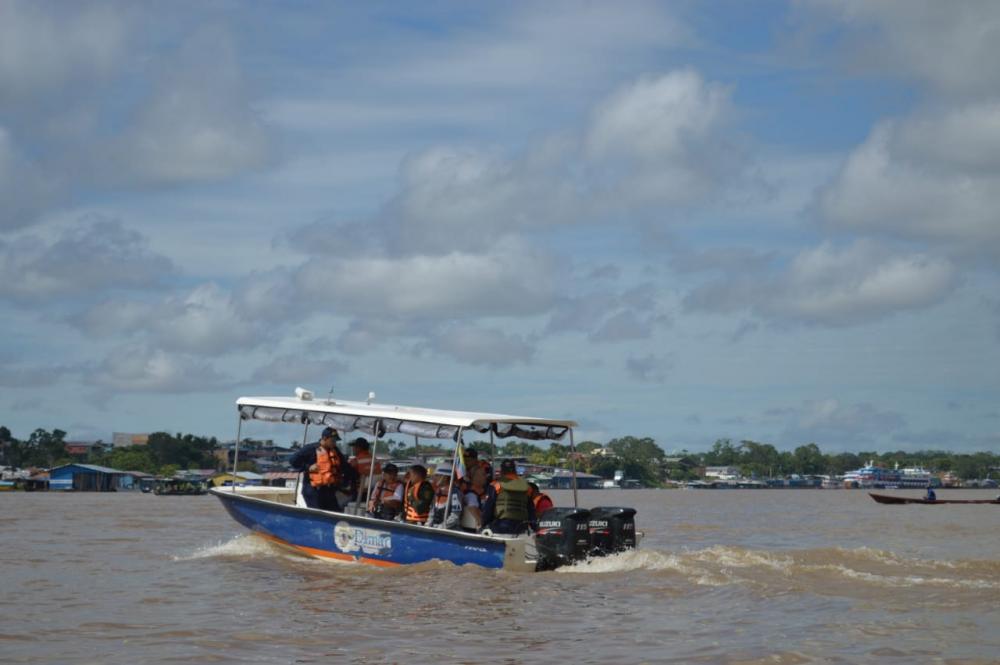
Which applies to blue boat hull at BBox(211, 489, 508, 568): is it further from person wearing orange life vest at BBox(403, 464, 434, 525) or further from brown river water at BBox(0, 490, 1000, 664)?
person wearing orange life vest at BBox(403, 464, 434, 525)

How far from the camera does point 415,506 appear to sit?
17078mm

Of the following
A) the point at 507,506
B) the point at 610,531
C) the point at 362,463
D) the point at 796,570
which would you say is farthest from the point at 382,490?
the point at 796,570

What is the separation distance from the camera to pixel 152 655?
11117mm

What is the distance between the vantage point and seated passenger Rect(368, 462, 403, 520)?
17.3 meters

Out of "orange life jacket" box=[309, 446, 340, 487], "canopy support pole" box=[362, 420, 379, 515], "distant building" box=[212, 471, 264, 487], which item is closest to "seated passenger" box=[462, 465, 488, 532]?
"canopy support pole" box=[362, 420, 379, 515]

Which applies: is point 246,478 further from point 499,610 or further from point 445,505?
point 499,610

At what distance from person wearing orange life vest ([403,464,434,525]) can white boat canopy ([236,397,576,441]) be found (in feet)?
2.10

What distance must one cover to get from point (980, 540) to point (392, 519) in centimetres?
1779

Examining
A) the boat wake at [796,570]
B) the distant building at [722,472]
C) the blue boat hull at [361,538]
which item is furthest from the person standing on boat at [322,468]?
the distant building at [722,472]

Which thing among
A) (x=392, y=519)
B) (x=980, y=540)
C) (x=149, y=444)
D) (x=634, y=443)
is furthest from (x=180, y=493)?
(x=634, y=443)

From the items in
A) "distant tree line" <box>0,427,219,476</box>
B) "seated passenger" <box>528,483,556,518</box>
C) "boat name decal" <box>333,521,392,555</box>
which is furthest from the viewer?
"distant tree line" <box>0,427,219,476</box>

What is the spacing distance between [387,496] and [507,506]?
6.69 feet

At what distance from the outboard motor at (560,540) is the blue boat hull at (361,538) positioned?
1.47 feet

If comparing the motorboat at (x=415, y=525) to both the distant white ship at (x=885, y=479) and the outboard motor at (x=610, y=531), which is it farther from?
the distant white ship at (x=885, y=479)
